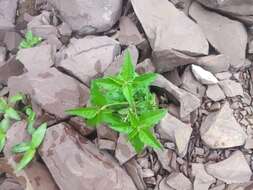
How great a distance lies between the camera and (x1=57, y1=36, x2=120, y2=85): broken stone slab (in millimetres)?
2156

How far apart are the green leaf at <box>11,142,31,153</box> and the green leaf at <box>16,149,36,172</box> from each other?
0.02 meters

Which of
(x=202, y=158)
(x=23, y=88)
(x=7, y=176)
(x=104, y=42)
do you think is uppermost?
(x=104, y=42)

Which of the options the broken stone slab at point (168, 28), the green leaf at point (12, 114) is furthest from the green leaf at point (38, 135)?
the broken stone slab at point (168, 28)

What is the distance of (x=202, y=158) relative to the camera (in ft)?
6.67

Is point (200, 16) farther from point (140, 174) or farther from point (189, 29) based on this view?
point (140, 174)

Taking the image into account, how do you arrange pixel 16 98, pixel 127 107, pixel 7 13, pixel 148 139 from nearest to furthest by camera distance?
pixel 148 139 → pixel 127 107 → pixel 16 98 → pixel 7 13

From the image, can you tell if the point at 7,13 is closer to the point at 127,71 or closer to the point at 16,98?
the point at 16,98

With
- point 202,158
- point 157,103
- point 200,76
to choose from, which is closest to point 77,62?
point 157,103

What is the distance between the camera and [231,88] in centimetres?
210

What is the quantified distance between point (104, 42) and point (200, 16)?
0.48 metres

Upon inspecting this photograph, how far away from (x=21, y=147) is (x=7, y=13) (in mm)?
837

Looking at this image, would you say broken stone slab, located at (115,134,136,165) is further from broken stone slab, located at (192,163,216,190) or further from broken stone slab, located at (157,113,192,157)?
broken stone slab, located at (192,163,216,190)

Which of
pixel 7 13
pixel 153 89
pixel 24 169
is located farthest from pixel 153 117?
pixel 7 13

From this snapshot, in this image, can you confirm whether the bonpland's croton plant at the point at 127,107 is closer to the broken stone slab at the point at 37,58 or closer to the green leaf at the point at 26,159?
the green leaf at the point at 26,159
